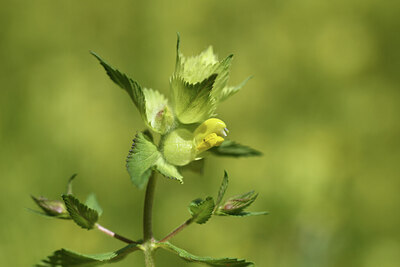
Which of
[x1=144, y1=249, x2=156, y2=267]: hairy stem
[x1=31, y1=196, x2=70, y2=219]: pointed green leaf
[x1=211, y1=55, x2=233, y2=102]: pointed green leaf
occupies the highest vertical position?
[x1=211, y1=55, x2=233, y2=102]: pointed green leaf

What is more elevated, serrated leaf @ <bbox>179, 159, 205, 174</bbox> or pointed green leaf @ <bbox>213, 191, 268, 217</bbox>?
serrated leaf @ <bbox>179, 159, 205, 174</bbox>

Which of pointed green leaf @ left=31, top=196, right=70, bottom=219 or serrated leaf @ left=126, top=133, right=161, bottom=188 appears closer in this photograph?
serrated leaf @ left=126, top=133, right=161, bottom=188

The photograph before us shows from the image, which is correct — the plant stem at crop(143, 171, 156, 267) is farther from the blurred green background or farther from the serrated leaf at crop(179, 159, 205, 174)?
the blurred green background

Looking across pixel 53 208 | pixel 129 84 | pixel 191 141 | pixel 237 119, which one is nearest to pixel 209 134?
pixel 191 141

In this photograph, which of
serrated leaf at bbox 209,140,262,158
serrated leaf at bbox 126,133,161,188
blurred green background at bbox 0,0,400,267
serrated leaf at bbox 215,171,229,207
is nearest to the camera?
serrated leaf at bbox 126,133,161,188

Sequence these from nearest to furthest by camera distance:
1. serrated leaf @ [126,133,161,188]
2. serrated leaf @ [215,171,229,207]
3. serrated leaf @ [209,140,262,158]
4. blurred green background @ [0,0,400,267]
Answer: serrated leaf @ [126,133,161,188], serrated leaf @ [215,171,229,207], serrated leaf @ [209,140,262,158], blurred green background @ [0,0,400,267]

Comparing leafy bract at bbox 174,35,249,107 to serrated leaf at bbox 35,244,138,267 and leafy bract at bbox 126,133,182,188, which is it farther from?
serrated leaf at bbox 35,244,138,267

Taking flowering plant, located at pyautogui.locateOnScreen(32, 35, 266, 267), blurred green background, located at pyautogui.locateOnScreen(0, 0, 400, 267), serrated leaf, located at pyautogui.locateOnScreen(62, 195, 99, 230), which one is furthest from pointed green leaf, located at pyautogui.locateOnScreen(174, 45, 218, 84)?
blurred green background, located at pyautogui.locateOnScreen(0, 0, 400, 267)

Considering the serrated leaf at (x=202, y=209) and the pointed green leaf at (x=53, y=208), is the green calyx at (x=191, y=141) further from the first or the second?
the pointed green leaf at (x=53, y=208)

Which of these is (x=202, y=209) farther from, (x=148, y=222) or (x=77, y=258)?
(x=77, y=258)
